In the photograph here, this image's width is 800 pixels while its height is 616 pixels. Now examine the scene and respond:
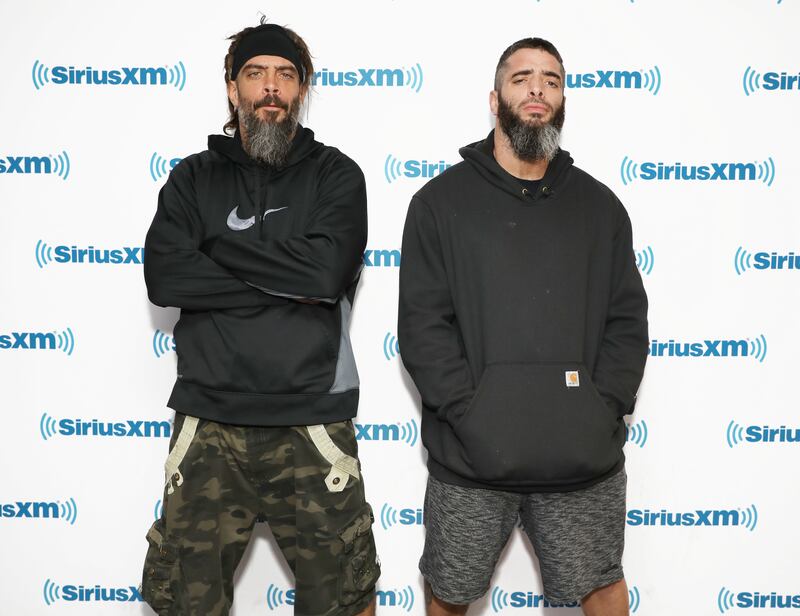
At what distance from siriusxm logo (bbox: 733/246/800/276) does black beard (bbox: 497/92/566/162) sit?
0.86 meters

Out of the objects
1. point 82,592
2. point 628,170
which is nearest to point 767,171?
point 628,170

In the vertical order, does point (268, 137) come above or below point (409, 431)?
above

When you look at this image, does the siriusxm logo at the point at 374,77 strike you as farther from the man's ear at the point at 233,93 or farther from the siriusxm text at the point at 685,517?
the siriusxm text at the point at 685,517

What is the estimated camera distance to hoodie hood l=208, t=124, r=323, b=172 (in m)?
2.09

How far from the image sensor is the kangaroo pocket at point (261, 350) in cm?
196

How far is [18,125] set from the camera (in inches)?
96.8

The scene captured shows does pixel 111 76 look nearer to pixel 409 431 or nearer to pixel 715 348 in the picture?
pixel 409 431

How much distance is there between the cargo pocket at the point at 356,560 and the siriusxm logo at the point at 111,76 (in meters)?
1.52

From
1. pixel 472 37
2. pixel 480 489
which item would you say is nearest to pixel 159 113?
pixel 472 37

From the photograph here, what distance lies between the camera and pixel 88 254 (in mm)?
2488

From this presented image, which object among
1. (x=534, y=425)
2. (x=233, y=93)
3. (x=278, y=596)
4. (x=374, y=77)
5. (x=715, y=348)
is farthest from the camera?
(x=278, y=596)

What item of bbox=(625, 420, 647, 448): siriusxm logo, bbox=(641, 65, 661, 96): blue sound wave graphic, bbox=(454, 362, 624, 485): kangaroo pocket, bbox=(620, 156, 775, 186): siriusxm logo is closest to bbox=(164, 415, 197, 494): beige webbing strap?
bbox=(454, 362, 624, 485): kangaroo pocket

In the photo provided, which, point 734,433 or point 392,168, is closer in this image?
point 392,168

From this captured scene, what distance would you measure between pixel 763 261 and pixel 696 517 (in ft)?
3.03
